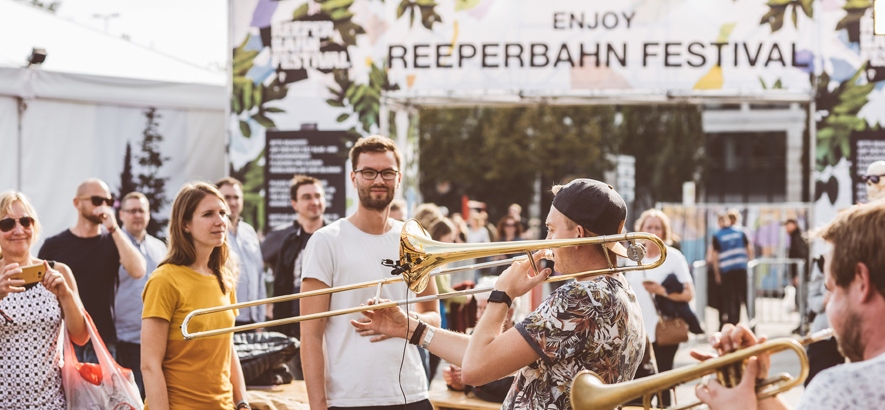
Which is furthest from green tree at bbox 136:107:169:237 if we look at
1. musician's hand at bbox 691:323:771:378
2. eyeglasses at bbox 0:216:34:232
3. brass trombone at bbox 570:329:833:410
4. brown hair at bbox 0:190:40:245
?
musician's hand at bbox 691:323:771:378

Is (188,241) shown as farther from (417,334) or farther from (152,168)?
(152,168)

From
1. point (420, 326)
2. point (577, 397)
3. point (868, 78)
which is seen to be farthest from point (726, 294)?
point (577, 397)

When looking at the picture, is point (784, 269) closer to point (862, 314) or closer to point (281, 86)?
point (281, 86)

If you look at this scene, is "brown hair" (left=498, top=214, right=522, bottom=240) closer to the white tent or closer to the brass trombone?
the white tent

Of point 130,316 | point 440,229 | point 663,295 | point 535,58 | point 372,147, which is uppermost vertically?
point 535,58

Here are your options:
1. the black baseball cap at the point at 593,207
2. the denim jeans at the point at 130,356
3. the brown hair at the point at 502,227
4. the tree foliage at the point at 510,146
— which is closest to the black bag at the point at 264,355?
the denim jeans at the point at 130,356

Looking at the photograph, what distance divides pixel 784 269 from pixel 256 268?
9997mm

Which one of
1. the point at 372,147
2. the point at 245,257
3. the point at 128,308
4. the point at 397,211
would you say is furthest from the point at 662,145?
the point at 372,147

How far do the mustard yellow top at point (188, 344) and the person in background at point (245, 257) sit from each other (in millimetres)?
2701

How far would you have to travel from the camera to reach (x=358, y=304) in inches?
134

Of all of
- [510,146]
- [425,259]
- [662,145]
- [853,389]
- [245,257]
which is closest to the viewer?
[853,389]

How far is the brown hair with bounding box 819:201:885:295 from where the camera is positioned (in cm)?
167

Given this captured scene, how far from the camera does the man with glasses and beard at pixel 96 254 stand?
207 inches

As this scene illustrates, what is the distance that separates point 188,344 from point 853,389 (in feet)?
8.44
